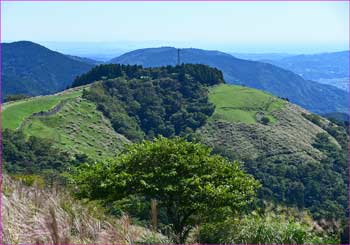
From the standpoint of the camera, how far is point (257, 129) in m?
A: 79.6

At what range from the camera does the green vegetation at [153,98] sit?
85.2 m

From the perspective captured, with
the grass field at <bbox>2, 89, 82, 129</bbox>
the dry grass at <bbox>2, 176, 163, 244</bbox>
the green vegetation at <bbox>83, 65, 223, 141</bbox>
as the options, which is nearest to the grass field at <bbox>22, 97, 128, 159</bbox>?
the grass field at <bbox>2, 89, 82, 129</bbox>

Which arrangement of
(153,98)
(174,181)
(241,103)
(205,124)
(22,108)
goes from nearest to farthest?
(174,181)
(22,108)
(205,124)
(241,103)
(153,98)

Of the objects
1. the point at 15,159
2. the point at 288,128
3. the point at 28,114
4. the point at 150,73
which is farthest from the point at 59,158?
the point at 150,73

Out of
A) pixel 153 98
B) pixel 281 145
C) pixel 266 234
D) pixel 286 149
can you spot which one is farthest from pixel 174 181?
pixel 153 98

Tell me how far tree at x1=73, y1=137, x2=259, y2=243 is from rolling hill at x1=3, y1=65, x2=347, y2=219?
49.1 m

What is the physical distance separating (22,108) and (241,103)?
1493 inches

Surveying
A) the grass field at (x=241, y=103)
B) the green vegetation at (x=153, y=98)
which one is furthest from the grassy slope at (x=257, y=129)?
the green vegetation at (x=153, y=98)

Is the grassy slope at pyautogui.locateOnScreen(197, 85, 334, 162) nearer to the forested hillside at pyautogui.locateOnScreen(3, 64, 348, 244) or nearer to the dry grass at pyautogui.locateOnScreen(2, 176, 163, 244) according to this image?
the forested hillside at pyautogui.locateOnScreen(3, 64, 348, 244)

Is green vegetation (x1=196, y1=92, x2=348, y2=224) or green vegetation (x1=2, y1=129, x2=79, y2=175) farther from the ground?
green vegetation (x1=2, y1=129, x2=79, y2=175)

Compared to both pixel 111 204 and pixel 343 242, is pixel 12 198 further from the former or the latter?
pixel 343 242

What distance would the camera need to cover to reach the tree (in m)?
9.67

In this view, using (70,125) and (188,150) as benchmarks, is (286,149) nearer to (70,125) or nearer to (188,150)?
(70,125)

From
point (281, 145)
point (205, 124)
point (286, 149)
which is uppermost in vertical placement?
point (205, 124)
